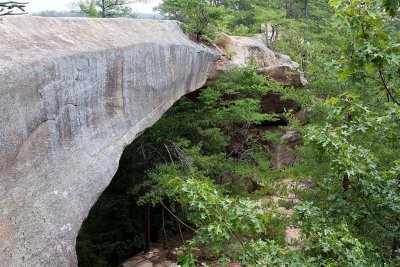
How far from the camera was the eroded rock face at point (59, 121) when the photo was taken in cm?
373

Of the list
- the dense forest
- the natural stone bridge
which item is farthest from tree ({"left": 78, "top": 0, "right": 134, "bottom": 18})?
the natural stone bridge

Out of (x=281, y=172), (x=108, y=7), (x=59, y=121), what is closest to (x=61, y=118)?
(x=59, y=121)

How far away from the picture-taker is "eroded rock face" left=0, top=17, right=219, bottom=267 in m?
3.73

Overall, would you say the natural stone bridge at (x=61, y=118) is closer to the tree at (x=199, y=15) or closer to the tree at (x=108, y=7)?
the tree at (x=199, y=15)

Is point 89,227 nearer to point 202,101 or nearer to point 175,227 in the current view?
point 175,227

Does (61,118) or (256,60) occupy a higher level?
(61,118)

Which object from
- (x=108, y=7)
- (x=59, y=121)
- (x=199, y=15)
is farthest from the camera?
(x=108, y=7)

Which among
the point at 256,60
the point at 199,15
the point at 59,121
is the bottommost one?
the point at 256,60

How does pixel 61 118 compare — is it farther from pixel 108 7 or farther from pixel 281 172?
pixel 108 7

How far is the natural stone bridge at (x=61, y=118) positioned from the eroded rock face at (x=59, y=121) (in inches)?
0.4

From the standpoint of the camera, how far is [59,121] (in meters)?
4.48

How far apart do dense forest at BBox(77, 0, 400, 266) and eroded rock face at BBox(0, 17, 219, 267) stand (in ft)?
4.42

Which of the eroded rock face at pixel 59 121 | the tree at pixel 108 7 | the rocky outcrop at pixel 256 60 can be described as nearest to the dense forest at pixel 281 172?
the rocky outcrop at pixel 256 60

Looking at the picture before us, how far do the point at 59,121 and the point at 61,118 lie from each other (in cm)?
5
